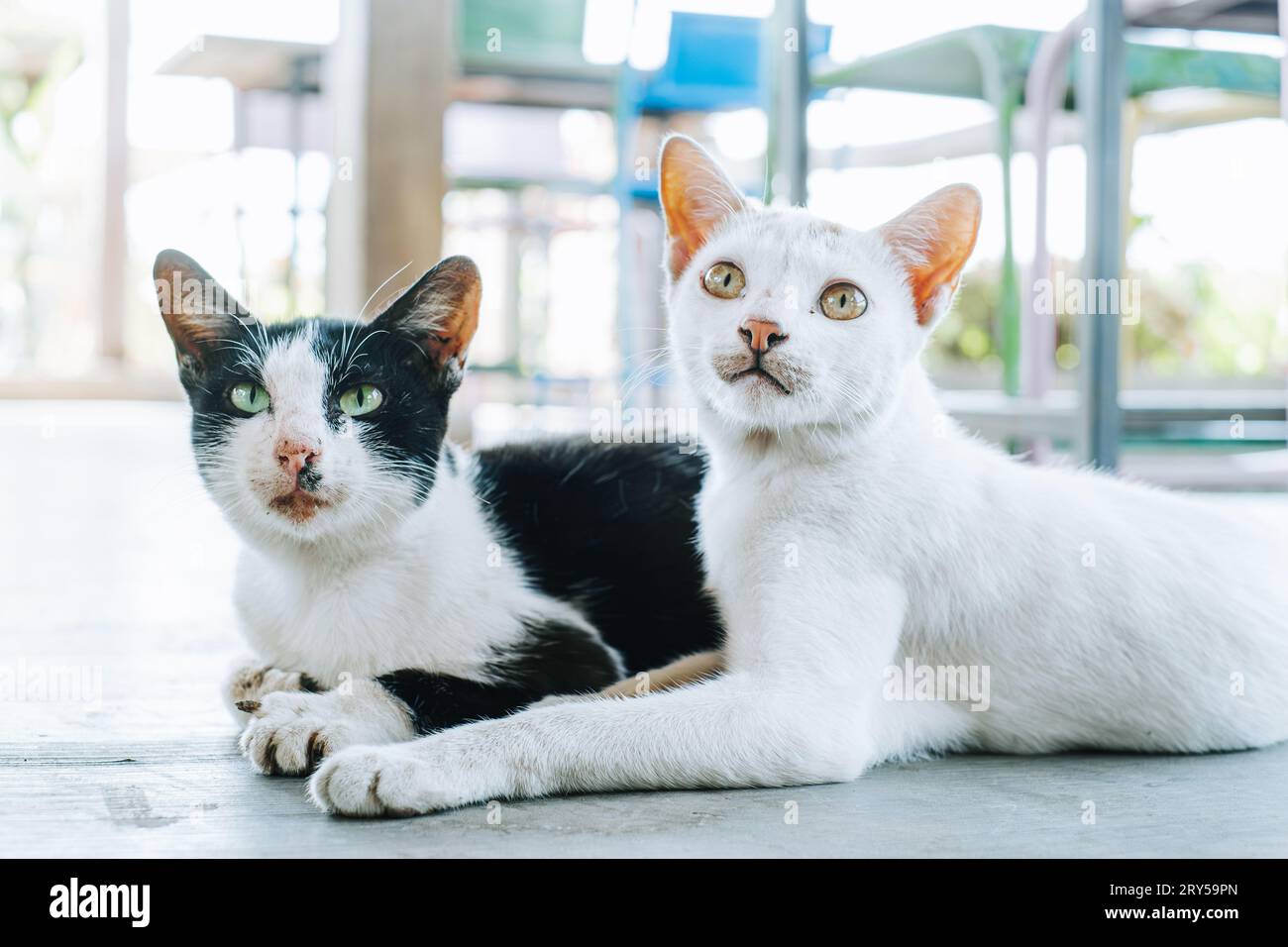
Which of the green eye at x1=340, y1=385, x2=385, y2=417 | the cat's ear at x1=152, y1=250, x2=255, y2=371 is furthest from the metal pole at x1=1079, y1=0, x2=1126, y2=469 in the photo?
the cat's ear at x1=152, y1=250, x2=255, y2=371

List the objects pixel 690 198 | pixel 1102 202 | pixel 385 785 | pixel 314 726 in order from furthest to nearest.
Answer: pixel 1102 202 → pixel 690 198 → pixel 314 726 → pixel 385 785

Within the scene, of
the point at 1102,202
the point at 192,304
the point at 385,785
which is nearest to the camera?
the point at 385,785

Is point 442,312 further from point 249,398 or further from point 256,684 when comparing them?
point 256,684

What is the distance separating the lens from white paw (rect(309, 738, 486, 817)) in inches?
42.9

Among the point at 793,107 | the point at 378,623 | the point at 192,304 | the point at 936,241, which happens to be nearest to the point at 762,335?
the point at 936,241

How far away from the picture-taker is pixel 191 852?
3.30ft

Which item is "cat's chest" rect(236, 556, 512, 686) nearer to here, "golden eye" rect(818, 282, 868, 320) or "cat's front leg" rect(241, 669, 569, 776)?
"cat's front leg" rect(241, 669, 569, 776)

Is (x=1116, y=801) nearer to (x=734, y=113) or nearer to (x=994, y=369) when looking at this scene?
(x=734, y=113)

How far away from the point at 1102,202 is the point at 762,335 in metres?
1.39

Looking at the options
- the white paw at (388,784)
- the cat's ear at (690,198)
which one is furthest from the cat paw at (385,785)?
the cat's ear at (690,198)

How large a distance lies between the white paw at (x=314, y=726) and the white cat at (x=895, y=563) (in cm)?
18

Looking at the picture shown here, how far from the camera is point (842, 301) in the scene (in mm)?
1311
